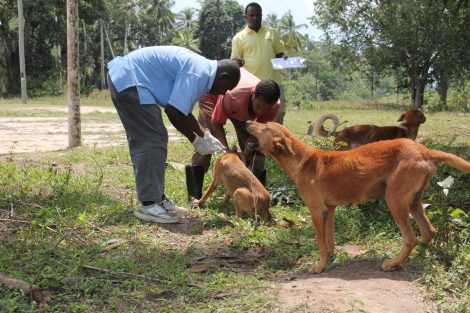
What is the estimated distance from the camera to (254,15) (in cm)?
823

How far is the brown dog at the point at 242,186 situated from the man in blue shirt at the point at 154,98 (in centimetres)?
48

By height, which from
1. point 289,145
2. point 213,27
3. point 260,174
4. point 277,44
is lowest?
point 260,174

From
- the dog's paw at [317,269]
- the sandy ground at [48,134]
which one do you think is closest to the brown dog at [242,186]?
the dog's paw at [317,269]

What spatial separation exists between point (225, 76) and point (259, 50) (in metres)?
2.82

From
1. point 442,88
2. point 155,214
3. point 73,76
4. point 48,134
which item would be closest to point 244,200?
point 155,214

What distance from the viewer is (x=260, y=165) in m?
6.96

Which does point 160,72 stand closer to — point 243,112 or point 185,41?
point 243,112

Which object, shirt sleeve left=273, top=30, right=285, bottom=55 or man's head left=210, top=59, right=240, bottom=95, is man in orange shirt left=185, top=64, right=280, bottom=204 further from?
shirt sleeve left=273, top=30, right=285, bottom=55

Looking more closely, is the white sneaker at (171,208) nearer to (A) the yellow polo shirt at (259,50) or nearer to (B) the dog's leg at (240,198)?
(B) the dog's leg at (240,198)

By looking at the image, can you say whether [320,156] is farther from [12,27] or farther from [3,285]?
[12,27]

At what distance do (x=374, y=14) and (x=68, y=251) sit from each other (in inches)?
1199

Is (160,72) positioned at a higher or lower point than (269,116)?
higher

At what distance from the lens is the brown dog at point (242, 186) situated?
588 cm

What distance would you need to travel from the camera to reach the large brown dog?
14.2ft
